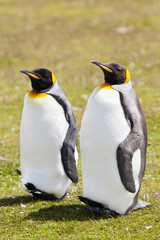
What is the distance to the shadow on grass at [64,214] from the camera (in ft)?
22.0

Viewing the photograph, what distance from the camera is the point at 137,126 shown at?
639 centimetres

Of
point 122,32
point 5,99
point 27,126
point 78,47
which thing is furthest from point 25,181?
point 122,32

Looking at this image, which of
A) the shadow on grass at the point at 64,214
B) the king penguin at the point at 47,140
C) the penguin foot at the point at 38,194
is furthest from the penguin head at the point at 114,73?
the penguin foot at the point at 38,194

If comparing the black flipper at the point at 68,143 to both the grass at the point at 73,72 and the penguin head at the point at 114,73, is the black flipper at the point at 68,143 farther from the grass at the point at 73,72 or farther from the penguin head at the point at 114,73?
the penguin head at the point at 114,73

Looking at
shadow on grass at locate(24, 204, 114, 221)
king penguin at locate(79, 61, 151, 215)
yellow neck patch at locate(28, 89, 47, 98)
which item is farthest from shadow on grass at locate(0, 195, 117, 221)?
yellow neck patch at locate(28, 89, 47, 98)

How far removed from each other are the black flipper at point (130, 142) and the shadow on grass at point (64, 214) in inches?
30.4

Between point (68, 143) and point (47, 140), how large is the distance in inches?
14.4

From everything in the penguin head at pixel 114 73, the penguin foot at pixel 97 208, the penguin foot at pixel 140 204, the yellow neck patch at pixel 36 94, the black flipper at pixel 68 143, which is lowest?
the penguin foot at pixel 140 204

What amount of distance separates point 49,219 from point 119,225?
3.69ft

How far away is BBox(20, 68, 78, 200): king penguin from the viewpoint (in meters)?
7.38

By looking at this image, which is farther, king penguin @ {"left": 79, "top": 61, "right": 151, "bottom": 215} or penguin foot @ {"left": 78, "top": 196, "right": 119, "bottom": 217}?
penguin foot @ {"left": 78, "top": 196, "right": 119, "bottom": 217}

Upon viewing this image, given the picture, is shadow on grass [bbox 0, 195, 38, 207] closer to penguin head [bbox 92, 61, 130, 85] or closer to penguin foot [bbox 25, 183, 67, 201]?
penguin foot [bbox 25, 183, 67, 201]

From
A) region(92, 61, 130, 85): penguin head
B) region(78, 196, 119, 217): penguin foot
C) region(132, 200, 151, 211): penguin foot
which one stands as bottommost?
region(132, 200, 151, 211): penguin foot

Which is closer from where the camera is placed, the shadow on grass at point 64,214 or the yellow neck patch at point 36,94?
the shadow on grass at point 64,214
